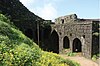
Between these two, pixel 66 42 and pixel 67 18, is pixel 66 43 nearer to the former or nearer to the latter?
pixel 66 42

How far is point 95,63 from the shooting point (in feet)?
63.6

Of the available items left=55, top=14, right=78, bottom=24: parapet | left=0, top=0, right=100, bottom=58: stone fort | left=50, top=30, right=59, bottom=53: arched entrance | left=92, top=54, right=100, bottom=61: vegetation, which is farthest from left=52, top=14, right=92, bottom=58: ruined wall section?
left=55, top=14, right=78, bottom=24: parapet

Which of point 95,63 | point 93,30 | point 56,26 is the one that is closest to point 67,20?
point 56,26

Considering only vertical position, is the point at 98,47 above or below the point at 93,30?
below

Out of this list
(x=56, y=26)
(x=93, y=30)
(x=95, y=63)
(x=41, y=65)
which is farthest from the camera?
(x=56, y=26)

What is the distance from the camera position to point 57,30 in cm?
2523

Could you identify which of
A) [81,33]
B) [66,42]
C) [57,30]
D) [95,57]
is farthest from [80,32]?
[57,30]

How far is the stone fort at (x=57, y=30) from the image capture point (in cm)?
2189

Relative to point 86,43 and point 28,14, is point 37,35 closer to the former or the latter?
point 28,14

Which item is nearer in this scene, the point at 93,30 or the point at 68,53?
the point at 93,30

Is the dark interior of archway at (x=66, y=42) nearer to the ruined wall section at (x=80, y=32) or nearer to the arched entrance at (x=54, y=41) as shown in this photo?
the ruined wall section at (x=80, y=32)

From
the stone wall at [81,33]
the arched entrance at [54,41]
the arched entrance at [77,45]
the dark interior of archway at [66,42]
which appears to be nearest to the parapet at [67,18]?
the arched entrance at [54,41]

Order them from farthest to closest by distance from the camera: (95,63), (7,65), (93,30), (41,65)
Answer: (93,30) → (95,63) → (41,65) → (7,65)

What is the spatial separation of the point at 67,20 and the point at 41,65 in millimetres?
19252
